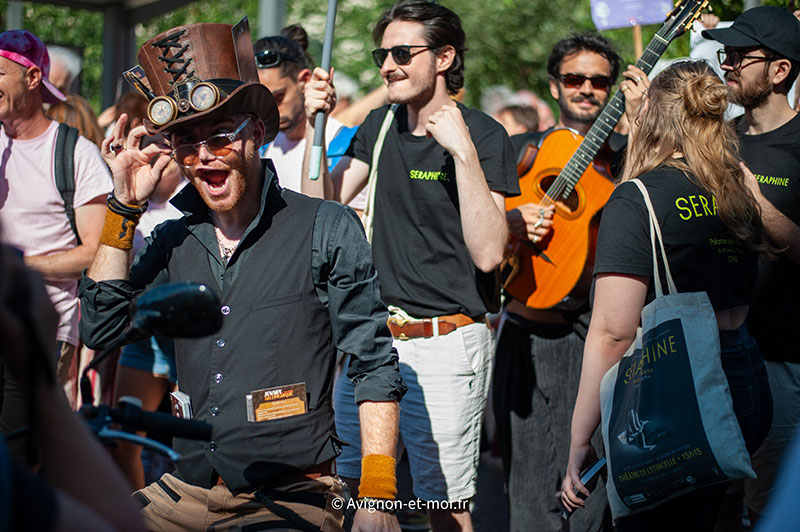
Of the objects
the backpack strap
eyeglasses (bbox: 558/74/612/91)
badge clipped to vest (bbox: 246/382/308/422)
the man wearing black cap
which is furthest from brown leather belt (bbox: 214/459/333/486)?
eyeglasses (bbox: 558/74/612/91)

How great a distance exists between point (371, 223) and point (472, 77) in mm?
15303

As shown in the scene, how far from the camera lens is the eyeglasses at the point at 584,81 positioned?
5125 mm

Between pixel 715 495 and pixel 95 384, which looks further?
pixel 95 384

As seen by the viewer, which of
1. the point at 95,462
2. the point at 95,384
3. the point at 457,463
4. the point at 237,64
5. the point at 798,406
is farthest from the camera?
the point at 95,384

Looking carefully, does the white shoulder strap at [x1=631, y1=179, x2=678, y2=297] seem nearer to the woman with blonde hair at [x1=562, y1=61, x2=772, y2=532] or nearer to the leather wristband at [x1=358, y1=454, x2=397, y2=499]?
the woman with blonde hair at [x1=562, y1=61, x2=772, y2=532]

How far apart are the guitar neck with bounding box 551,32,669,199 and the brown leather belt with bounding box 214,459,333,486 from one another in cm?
228

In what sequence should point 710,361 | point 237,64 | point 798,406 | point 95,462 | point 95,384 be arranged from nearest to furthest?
point 95,462
point 710,361
point 237,64
point 798,406
point 95,384

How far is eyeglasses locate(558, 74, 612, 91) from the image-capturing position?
16.8 feet

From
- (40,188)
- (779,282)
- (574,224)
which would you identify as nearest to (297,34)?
(40,188)

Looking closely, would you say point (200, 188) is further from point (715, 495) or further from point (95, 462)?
point (715, 495)

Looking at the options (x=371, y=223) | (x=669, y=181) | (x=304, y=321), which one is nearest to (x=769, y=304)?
(x=669, y=181)

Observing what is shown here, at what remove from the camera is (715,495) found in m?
2.91

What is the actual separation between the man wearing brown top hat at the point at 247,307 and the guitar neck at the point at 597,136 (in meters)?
1.86

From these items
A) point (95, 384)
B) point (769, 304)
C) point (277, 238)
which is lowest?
point (95, 384)
